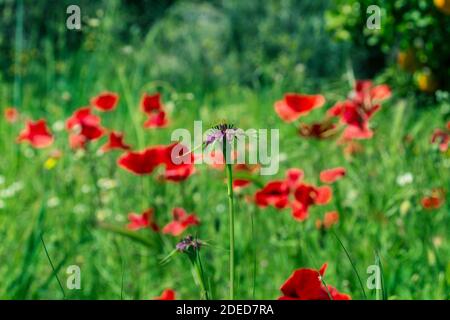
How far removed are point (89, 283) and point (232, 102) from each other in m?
2.48

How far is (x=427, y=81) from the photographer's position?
2.00 metres

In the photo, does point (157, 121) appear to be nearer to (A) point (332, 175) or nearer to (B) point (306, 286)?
(A) point (332, 175)

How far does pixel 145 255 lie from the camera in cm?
148

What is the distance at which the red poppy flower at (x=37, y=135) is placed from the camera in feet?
5.16

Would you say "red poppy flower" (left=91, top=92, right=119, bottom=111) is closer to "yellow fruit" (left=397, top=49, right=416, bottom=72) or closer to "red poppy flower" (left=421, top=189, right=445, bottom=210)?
"red poppy flower" (left=421, top=189, right=445, bottom=210)

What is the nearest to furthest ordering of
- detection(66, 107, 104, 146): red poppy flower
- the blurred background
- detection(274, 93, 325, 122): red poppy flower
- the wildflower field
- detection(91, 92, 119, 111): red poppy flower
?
the wildflower field
detection(274, 93, 325, 122): red poppy flower
detection(66, 107, 104, 146): red poppy flower
detection(91, 92, 119, 111): red poppy flower
the blurred background

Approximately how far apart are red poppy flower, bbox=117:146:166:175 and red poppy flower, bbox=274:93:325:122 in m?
0.24

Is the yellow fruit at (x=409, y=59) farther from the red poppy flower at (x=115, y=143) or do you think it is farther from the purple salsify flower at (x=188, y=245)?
the purple salsify flower at (x=188, y=245)

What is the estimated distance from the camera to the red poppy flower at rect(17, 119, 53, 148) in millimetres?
1571

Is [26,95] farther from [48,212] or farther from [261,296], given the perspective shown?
[261,296]

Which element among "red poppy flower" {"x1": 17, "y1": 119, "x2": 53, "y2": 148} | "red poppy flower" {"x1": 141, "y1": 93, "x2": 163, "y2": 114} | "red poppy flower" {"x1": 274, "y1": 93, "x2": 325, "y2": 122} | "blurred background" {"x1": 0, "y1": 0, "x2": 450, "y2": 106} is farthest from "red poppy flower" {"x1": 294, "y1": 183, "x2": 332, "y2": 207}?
"blurred background" {"x1": 0, "y1": 0, "x2": 450, "y2": 106}

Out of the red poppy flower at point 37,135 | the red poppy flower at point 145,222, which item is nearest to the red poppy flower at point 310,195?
the red poppy flower at point 145,222

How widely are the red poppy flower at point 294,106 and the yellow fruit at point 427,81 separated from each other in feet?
2.61
